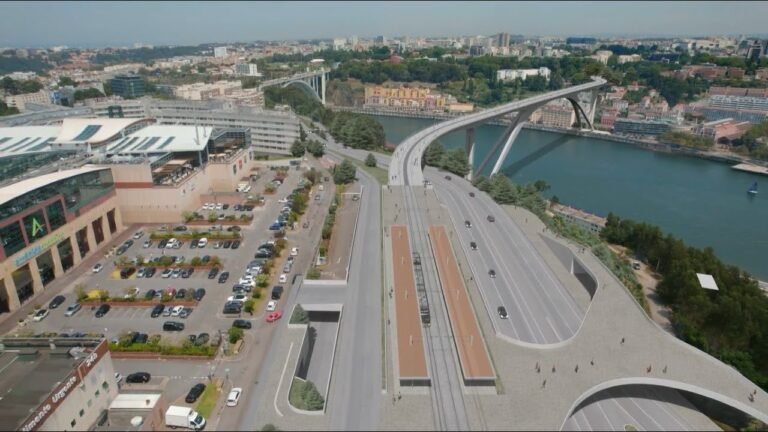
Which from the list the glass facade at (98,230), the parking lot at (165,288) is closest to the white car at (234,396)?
the parking lot at (165,288)

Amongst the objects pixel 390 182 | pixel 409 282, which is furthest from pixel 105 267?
pixel 390 182

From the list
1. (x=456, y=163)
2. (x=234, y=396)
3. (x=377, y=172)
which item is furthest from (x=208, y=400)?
(x=456, y=163)

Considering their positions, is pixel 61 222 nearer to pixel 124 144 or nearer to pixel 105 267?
pixel 105 267

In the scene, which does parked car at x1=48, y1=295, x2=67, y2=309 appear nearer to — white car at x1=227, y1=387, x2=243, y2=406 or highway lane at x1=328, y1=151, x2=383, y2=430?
white car at x1=227, y1=387, x2=243, y2=406

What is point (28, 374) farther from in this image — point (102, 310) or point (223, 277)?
point (223, 277)

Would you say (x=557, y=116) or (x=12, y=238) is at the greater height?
(x=12, y=238)

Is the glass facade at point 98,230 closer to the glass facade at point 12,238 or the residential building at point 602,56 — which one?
the glass facade at point 12,238

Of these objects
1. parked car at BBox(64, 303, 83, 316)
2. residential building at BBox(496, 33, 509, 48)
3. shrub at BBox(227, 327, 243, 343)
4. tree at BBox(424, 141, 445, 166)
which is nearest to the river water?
tree at BBox(424, 141, 445, 166)
